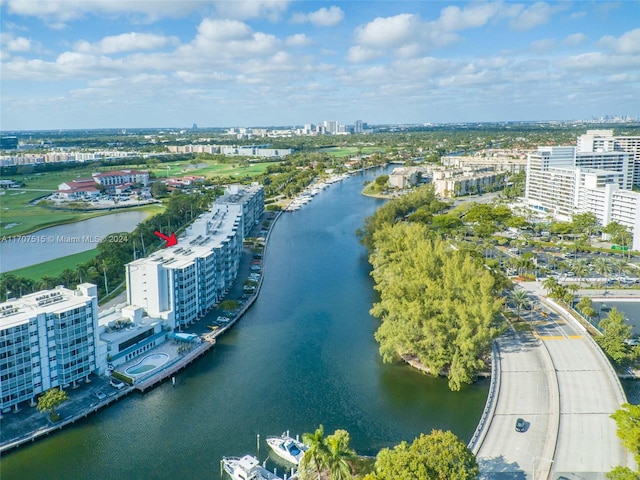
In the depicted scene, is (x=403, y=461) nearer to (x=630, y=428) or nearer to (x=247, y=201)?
(x=630, y=428)

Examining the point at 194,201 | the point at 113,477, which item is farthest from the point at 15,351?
the point at 194,201

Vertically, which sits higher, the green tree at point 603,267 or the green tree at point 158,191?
the green tree at point 158,191

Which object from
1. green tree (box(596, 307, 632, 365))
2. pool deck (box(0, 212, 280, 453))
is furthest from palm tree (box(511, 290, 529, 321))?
pool deck (box(0, 212, 280, 453))

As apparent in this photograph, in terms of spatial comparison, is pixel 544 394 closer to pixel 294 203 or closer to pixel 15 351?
pixel 15 351

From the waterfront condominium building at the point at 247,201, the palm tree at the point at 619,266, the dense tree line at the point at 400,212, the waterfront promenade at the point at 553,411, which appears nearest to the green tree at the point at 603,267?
the palm tree at the point at 619,266

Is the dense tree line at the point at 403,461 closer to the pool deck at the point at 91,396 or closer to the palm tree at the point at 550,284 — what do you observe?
the pool deck at the point at 91,396

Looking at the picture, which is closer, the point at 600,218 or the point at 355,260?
the point at 355,260

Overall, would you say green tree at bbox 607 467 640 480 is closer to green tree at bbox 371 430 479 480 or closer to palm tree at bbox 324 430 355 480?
green tree at bbox 371 430 479 480
